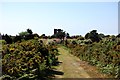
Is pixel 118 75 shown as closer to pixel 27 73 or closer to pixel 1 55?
pixel 27 73

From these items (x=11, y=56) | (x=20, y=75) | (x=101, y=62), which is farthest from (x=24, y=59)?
(x=101, y=62)

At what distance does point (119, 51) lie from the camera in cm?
2350

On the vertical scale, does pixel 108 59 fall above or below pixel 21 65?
below

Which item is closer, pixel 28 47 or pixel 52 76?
pixel 52 76

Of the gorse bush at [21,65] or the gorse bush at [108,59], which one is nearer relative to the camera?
the gorse bush at [21,65]

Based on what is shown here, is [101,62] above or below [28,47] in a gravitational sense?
below

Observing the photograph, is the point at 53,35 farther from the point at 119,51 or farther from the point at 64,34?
the point at 119,51

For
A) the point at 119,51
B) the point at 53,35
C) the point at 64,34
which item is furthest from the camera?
the point at 53,35

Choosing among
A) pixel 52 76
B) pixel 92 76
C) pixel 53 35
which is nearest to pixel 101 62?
pixel 92 76

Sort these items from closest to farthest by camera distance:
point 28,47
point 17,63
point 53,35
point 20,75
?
1. point 20,75
2. point 17,63
3. point 28,47
4. point 53,35

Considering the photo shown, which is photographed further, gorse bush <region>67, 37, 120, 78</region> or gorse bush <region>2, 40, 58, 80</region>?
gorse bush <region>67, 37, 120, 78</region>

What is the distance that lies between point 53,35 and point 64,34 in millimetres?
7193

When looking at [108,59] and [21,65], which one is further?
[108,59]

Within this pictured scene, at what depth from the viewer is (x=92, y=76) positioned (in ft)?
64.2
